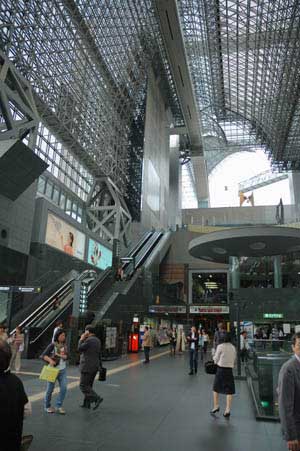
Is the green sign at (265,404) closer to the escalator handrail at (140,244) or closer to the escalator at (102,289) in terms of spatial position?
the escalator at (102,289)

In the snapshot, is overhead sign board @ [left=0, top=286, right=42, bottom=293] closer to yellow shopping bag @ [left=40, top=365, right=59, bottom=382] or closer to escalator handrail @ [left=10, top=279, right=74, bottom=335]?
escalator handrail @ [left=10, top=279, right=74, bottom=335]

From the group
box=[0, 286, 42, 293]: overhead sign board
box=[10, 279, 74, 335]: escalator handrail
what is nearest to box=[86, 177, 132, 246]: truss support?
box=[10, 279, 74, 335]: escalator handrail

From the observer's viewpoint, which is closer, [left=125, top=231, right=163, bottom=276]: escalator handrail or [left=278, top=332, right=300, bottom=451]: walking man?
[left=278, top=332, right=300, bottom=451]: walking man

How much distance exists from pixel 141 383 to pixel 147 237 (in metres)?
34.5

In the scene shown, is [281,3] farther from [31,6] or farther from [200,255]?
[200,255]

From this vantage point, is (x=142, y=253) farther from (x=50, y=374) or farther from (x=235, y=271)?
(x=50, y=374)

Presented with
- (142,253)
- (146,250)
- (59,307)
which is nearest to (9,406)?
(59,307)

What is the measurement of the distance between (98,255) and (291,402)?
34264 millimetres

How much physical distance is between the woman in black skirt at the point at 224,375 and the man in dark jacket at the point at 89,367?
2129 mm

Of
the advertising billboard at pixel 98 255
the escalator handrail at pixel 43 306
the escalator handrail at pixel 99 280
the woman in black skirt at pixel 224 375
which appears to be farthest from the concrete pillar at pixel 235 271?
the woman in black skirt at pixel 224 375

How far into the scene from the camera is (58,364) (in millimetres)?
7160

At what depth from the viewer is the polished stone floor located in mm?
5184

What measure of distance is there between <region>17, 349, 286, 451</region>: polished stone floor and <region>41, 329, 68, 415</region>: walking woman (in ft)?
0.72

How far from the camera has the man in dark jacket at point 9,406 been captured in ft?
8.02
